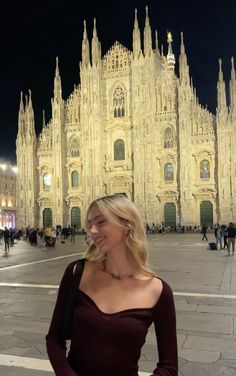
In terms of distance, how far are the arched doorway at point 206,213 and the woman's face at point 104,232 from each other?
135 feet

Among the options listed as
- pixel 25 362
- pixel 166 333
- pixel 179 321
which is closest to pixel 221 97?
pixel 179 321

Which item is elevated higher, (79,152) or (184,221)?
(79,152)

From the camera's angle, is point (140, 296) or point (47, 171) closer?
point (140, 296)

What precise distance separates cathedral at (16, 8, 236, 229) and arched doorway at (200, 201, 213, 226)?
0.34 feet

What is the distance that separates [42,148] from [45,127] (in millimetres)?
2579

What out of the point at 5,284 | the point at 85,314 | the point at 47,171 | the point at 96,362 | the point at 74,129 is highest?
the point at 74,129

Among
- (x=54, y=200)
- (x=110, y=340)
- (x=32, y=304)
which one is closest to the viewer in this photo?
(x=110, y=340)

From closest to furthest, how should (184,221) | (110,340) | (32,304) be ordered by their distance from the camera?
(110,340) < (32,304) < (184,221)

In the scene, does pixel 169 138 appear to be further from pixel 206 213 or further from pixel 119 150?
pixel 206 213

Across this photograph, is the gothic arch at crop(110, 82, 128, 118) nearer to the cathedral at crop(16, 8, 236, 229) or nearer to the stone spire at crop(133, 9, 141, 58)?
the cathedral at crop(16, 8, 236, 229)

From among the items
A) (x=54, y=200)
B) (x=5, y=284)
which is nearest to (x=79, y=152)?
(x=54, y=200)

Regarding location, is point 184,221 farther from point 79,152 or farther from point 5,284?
point 5,284

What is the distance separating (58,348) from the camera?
1.82 m

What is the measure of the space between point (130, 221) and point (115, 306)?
1.26ft
